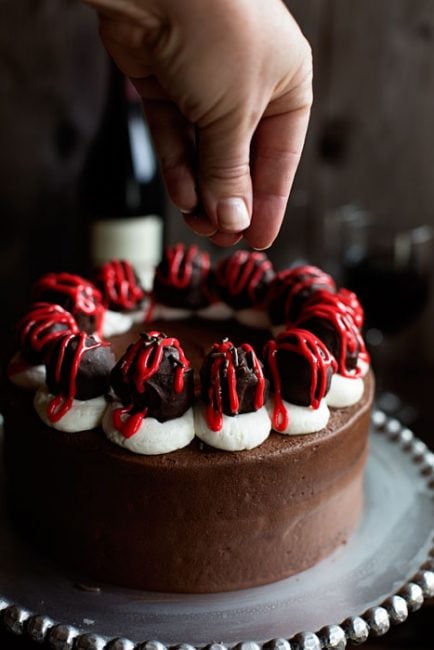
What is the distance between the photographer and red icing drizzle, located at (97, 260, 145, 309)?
1645mm

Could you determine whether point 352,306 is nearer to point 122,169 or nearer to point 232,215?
point 232,215

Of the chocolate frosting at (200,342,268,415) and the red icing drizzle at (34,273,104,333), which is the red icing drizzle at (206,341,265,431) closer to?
the chocolate frosting at (200,342,268,415)

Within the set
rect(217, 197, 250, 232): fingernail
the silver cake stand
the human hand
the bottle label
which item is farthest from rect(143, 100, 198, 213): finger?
the bottle label

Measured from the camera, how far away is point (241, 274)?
5.42 ft

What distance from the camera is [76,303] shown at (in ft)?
4.99

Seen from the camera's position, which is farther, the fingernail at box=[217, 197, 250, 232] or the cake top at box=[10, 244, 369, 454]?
the cake top at box=[10, 244, 369, 454]

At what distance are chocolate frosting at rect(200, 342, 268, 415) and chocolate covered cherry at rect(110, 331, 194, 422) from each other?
0.09 ft

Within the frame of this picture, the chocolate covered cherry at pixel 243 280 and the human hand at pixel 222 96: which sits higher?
the human hand at pixel 222 96

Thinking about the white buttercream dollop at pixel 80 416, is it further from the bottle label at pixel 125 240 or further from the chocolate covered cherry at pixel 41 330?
the bottle label at pixel 125 240

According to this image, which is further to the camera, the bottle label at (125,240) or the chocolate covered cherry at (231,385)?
the bottle label at (125,240)

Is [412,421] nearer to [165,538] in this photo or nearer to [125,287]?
[125,287]

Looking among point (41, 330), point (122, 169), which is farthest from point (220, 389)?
point (122, 169)

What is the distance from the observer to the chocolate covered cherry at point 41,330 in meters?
1.39

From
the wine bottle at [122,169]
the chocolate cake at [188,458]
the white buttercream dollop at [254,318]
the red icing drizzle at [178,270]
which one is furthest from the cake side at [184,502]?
the wine bottle at [122,169]
